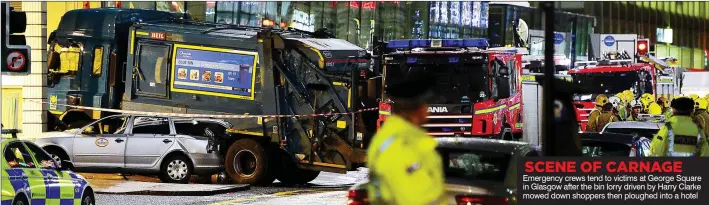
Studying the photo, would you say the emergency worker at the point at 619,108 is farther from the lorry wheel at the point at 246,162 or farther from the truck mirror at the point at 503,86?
the lorry wheel at the point at 246,162

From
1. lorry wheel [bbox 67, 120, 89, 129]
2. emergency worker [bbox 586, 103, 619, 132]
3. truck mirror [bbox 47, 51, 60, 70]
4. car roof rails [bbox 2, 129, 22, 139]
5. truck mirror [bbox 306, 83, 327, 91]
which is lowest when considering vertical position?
car roof rails [bbox 2, 129, 22, 139]

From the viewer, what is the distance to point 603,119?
46.4 ft

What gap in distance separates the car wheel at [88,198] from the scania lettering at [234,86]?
563mm

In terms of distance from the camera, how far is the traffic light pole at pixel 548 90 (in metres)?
13.3

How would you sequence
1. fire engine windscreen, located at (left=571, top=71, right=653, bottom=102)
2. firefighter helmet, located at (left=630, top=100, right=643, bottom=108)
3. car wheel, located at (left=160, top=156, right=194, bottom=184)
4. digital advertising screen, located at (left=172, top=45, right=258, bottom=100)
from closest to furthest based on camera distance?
fire engine windscreen, located at (left=571, top=71, right=653, bottom=102)
digital advertising screen, located at (left=172, top=45, right=258, bottom=100)
firefighter helmet, located at (left=630, top=100, right=643, bottom=108)
car wheel, located at (left=160, top=156, right=194, bottom=184)

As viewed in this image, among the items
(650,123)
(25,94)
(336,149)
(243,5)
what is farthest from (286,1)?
(650,123)

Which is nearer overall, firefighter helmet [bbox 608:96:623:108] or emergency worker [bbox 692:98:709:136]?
emergency worker [bbox 692:98:709:136]

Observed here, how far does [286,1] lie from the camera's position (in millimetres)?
13930

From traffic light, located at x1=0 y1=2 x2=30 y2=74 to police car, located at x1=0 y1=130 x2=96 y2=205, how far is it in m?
0.51

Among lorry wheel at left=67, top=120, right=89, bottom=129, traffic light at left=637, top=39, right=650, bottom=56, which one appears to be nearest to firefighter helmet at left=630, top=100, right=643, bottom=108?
traffic light at left=637, top=39, right=650, bottom=56

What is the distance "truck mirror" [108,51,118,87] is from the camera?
46.8ft

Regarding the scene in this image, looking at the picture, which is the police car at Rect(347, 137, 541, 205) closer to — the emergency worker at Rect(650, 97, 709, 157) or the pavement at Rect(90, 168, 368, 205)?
the pavement at Rect(90, 168, 368, 205)

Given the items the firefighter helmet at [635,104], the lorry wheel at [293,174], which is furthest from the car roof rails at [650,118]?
the lorry wheel at [293,174]

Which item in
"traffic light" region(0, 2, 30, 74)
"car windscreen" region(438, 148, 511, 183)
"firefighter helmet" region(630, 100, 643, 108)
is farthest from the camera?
"firefighter helmet" region(630, 100, 643, 108)
